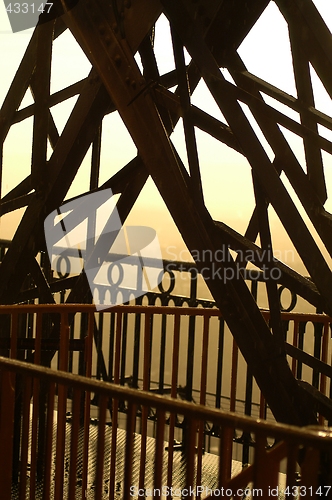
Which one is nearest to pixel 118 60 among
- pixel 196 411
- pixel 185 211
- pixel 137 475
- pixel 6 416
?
pixel 185 211

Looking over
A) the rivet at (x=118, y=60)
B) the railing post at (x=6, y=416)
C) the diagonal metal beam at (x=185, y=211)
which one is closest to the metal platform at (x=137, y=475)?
the diagonal metal beam at (x=185, y=211)

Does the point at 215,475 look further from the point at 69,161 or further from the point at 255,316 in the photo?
the point at 69,161

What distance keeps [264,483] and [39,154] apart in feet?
9.74

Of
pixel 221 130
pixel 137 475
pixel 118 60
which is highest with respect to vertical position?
pixel 118 60

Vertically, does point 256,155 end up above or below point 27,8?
below

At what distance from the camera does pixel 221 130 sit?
3.21 meters

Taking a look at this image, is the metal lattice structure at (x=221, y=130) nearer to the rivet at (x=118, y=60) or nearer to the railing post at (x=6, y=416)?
the rivet at (x=118, y=60)

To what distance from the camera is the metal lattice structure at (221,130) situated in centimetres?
283

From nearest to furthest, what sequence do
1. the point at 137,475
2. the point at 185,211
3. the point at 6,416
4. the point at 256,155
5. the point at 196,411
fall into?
the point at 196,411, the point at 6,416, the point at 256,155, the point at 185,211, the point at 137,475

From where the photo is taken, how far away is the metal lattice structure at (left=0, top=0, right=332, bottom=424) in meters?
2.83

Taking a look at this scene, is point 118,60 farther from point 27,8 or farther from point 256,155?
point 27,8

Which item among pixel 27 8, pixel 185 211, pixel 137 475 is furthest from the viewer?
pixel 27 8

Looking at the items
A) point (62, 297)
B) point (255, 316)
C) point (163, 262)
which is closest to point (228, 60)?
point (255, 316)

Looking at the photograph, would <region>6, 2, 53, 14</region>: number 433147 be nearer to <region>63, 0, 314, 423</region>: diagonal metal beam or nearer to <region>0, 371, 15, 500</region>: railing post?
<region>63, 0, 314, 423</region>: diagonal metal beam
